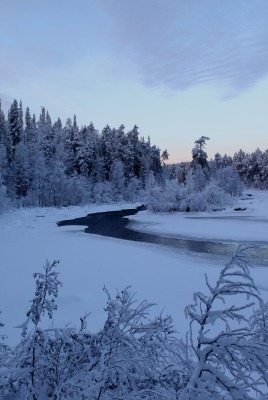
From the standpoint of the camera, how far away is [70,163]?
235 feet

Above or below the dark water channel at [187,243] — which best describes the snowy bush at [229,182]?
above

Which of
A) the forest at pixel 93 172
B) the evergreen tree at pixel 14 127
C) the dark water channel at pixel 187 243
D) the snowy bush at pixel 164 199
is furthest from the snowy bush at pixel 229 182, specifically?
the dark water channel at pixel 187 243

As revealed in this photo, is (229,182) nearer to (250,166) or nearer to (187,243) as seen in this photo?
(250,166)

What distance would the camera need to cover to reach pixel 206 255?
19.1 m

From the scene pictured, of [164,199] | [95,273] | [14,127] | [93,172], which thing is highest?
[14,127]

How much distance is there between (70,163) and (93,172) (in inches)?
230

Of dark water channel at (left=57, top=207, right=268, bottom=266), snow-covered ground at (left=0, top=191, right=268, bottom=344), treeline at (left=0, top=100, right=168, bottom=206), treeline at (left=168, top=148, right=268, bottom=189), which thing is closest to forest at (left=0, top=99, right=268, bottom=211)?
treeline at (left=0, top=100, right=168, bottom=206)

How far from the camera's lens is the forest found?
50188 millimetres

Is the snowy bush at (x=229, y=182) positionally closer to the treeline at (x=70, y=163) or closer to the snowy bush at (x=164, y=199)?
the treeline at (x=70, y=163)

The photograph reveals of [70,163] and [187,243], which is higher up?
[70,163]

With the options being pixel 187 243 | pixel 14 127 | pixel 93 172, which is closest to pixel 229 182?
pixel 93 172

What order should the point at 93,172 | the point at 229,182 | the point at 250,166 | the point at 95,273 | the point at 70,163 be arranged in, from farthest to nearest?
the point at 250,166 < the point at 229,182 < the point at 93,172 < the point at 70,163 < the point at 95,273

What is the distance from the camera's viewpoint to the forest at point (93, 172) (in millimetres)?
50188

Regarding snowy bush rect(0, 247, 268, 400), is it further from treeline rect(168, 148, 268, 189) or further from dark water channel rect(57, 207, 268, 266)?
treeline rect(168, 148, 268, 189)
